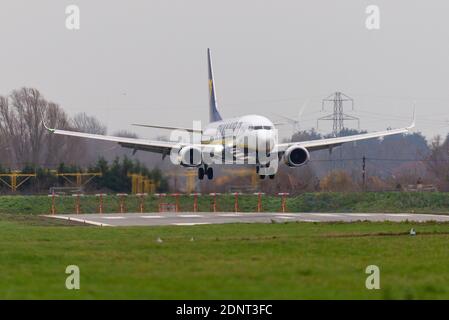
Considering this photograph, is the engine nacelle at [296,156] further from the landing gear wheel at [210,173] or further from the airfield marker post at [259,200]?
the landing gear wheel at [210,173]

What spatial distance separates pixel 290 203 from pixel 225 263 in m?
45.9

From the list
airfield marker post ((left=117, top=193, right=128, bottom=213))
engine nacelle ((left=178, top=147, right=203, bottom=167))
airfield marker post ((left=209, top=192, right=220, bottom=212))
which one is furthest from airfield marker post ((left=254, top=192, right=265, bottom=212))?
airfield marker post ((left=117, top=193, right=128, bottom=213))

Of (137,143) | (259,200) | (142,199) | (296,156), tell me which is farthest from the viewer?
(142,199)

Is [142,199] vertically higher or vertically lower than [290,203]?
higher

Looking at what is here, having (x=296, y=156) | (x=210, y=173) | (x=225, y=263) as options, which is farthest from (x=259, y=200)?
(x=225, y=263)

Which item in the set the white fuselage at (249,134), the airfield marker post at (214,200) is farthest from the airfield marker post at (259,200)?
the white fuselage at (249,134)

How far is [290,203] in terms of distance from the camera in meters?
67.5

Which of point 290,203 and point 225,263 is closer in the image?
point 225,263

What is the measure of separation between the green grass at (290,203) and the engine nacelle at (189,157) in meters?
4.86

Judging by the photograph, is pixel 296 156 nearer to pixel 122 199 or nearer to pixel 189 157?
pixel 189 157

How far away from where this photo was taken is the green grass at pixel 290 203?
64688 mm
